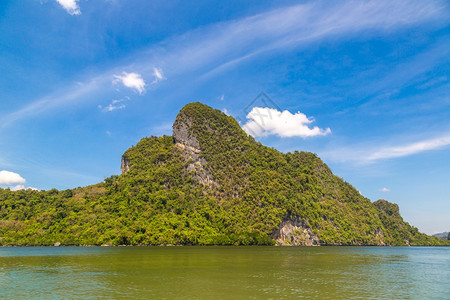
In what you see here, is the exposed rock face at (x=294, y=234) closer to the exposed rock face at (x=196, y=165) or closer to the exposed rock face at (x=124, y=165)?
the exposed rock face at (x=196, y=165)

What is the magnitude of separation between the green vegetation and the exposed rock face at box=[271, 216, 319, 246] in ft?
9.81

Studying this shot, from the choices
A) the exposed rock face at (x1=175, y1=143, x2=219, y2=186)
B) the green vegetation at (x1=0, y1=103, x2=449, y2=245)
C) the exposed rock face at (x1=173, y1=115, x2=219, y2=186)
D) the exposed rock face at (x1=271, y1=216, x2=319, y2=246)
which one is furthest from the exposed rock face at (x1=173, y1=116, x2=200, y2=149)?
the exposed rock face at (x1=271, y1=216, x2=319, y2=246)

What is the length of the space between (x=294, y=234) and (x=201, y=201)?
45.5 m

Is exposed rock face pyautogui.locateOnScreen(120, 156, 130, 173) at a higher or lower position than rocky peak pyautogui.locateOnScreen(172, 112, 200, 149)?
lower

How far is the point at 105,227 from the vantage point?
375 ft

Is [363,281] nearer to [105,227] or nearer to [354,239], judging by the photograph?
[105,227]

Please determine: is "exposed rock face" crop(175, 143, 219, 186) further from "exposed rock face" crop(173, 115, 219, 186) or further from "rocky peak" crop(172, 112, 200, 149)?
"rocky peak" crop(172, 112, 200, 149)

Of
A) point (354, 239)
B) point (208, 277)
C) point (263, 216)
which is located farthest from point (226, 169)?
point (208, 277)

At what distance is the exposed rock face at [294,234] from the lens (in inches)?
5226

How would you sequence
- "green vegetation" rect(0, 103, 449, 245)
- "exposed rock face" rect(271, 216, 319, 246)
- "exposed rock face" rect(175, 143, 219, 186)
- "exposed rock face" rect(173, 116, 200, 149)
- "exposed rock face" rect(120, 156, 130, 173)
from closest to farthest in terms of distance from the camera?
"green vegetation" rect(0, 103, 449, 245)
"exposed rock face" rect(271, 216, 319, 246)
"exposed rock face" rect(175, 143, 219, 186)
"exposed rock face" rect(120, 156, 130, 173)
"exposed rock face" rect(173, 116, 200, 149)

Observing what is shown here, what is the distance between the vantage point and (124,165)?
161 metres

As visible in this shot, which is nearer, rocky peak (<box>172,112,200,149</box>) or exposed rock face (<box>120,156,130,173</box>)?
exposed rock face (<box>120,156,130,173</box>)

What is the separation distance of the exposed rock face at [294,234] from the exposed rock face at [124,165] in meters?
82.3

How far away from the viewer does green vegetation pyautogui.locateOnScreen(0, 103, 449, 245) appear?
114688 millimetres
